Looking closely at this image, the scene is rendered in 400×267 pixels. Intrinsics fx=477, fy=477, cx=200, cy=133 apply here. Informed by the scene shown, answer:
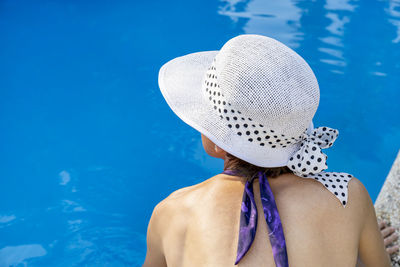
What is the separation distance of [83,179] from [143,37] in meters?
2.02

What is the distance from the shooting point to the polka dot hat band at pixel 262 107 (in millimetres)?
1441

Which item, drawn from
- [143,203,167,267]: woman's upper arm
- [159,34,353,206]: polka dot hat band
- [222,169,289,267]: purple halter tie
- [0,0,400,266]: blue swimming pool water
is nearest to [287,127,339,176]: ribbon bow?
[159,34,353,206]: polka dot hat band

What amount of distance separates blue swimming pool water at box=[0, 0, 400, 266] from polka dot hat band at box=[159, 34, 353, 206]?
195cm

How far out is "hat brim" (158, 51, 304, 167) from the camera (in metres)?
1.58

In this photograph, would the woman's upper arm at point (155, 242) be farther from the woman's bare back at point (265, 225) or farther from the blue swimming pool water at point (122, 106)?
the blue swimming pool water at point (122, 106)

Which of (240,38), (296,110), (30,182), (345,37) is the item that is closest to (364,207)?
(296,110)

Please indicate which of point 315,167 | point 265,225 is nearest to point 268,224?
point 265,225

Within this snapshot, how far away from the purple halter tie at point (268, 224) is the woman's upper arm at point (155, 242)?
1.23ft

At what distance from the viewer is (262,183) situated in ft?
5.25

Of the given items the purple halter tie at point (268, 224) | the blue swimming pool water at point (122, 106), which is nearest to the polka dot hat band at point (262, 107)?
the purple halter tie at point (268, 224)

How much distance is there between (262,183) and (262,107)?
290mm

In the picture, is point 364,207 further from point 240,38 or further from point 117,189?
point 117,189

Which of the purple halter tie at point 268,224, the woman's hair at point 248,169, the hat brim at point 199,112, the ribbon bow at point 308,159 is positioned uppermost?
the hat brim at point 199,112

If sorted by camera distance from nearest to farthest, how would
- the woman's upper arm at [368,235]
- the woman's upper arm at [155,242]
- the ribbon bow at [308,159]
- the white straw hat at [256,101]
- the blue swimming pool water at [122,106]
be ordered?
the white straw hat at [256,101]
the ribbon bow at [308,159]
the woman's upper arm at [368,235]
the woman's upper arm at [155,242]
the blue swimming pool water at [122,106]
